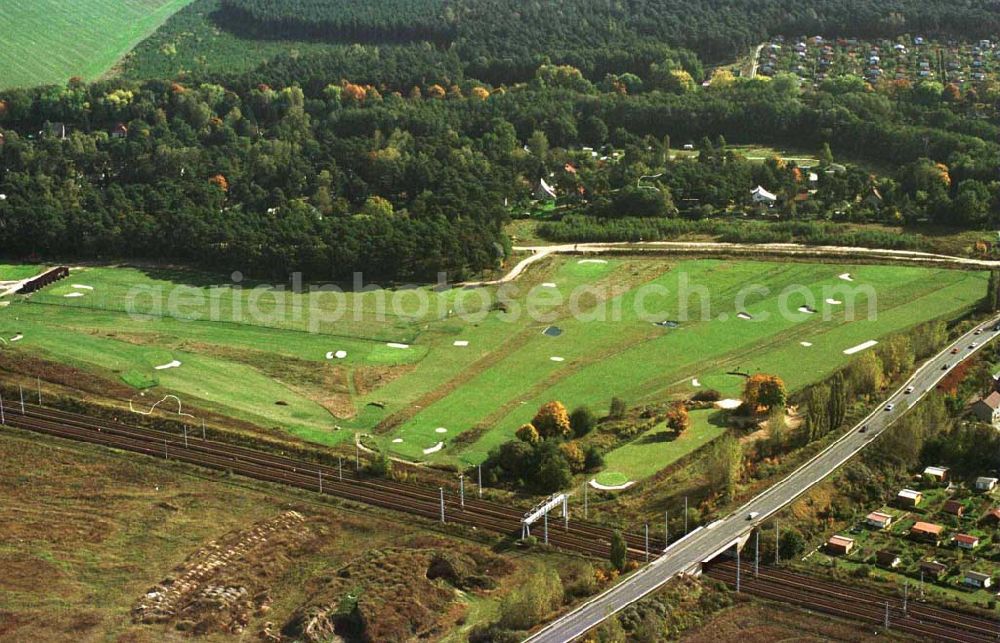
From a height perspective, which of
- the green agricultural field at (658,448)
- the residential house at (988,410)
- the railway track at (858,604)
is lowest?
the railway track at (858,604)

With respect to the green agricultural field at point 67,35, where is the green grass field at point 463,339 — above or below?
below

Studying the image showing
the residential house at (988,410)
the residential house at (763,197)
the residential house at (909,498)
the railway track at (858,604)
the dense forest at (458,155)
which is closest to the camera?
the railway track at (858,604)

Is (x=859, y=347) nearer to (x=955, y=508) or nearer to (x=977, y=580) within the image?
(x=955, y=508)

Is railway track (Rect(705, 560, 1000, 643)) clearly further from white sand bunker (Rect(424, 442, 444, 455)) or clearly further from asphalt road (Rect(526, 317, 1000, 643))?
white sand bunker (Rect(424, 442, 444, 455))

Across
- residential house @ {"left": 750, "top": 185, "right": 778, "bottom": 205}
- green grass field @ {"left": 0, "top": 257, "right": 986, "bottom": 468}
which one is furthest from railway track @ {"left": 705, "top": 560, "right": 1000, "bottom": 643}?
residential house @ {"left": 750, "top": 185, "right": 778, "bottom": 205}

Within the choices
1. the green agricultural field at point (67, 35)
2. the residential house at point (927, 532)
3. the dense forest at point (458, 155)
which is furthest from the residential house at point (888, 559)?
the green agricultural field at point (67, 35)

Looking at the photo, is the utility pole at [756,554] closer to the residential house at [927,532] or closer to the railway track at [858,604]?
the railway track at [858,604]
